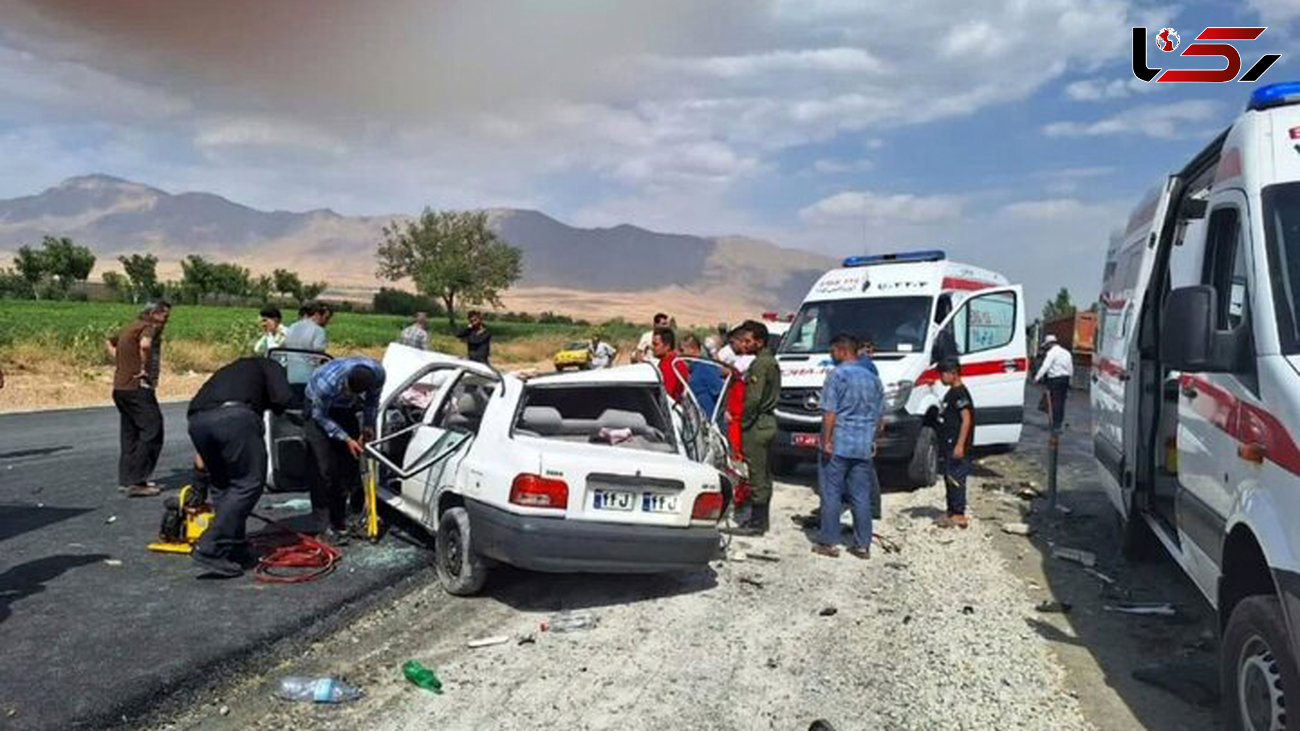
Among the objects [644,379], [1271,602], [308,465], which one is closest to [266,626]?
[308,465]

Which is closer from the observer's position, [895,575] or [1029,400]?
[895,575]

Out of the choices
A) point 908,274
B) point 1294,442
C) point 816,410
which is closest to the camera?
point 1294,442

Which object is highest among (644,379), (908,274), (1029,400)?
(908,274)

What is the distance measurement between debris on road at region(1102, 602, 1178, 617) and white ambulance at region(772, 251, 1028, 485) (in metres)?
3.58

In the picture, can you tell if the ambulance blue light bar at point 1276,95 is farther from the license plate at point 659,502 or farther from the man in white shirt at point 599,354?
the man in white shirt at point 599,354

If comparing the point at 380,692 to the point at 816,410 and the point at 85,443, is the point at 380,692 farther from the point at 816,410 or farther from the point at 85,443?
the point at 85,443

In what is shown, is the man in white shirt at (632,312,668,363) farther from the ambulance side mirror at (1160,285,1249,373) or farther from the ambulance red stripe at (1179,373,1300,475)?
the ambulance side mirror at (1160,285,1249,373)

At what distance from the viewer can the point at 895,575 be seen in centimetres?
667

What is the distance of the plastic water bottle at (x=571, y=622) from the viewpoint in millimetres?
5266

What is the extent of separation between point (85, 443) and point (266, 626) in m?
9.14

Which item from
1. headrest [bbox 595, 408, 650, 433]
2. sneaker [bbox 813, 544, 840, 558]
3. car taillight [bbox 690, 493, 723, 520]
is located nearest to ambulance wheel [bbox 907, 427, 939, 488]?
sneaker [bbox 813, 544, 840, 558]

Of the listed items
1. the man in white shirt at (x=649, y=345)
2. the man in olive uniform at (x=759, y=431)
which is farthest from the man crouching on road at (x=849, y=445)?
the man in white shirt at (x=649, y=345)

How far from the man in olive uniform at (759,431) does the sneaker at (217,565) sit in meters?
3.97

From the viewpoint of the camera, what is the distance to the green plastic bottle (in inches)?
171
